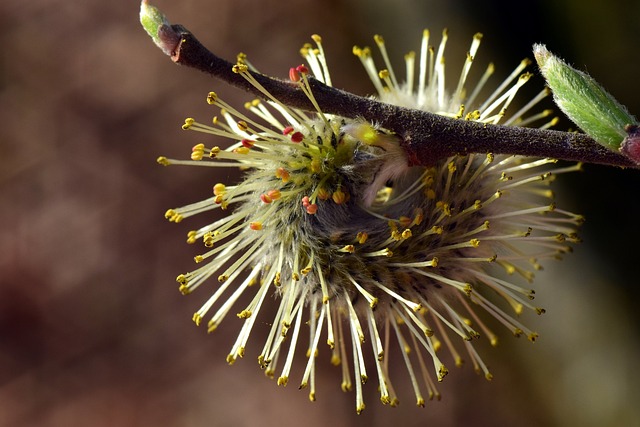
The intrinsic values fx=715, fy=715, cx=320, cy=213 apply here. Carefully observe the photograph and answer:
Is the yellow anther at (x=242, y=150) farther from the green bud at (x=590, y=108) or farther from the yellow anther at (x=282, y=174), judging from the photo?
the green bud at (x=590, y=108)

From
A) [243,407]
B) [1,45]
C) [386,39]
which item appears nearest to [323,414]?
[243,407]

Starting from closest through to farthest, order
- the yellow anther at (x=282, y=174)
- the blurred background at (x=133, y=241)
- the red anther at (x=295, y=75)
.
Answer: the red anther at (x=295, y=75) < the yellow anther at (x=282, y=174) < the blurred background at (x=133, y=241)

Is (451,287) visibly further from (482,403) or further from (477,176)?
(482,403)

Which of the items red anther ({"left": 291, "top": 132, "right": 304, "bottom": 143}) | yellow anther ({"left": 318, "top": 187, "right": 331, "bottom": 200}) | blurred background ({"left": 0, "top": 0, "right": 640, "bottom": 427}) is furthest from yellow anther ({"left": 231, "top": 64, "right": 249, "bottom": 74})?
blurred background ({"left": 0, "top": 0, "right": 640, "bottom": 427})

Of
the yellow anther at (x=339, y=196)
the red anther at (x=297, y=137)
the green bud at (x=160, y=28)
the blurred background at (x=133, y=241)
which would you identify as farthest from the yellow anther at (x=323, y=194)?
the blurred background at (x=133, y=241)

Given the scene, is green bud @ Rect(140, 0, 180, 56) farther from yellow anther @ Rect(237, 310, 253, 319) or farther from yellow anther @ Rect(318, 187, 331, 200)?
yellow anther @ Rect(237, 310, 253, 319)

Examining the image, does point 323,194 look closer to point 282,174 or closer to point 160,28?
point 282,174
